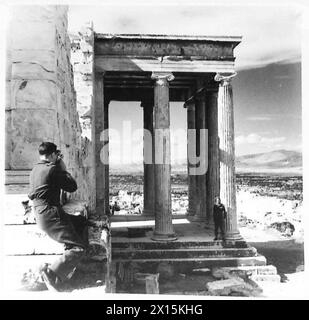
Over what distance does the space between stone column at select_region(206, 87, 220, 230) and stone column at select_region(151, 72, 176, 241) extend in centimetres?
269

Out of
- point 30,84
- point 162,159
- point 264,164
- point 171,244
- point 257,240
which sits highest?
point 30,84

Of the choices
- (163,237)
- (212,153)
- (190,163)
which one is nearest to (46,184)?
(163,237)

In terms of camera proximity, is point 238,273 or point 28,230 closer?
point 28,230

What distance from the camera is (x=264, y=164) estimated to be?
94.6 feet

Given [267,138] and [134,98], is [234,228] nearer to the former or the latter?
[134,98]

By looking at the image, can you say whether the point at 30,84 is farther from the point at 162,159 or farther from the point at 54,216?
the point at 162,159

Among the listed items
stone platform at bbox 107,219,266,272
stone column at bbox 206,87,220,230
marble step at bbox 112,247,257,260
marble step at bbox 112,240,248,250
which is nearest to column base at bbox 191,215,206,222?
stone column at bbox 206,87,220,230

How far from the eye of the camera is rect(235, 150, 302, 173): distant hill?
2314cm

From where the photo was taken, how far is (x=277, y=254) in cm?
1577

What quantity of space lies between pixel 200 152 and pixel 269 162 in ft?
41.9

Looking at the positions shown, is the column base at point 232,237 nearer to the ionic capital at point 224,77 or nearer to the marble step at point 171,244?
the marble step at point 171,244

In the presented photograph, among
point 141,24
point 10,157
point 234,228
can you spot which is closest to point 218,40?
point 141,24

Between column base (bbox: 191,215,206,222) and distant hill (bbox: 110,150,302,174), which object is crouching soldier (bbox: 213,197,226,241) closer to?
column base (bbox: 191,215,206,222)
